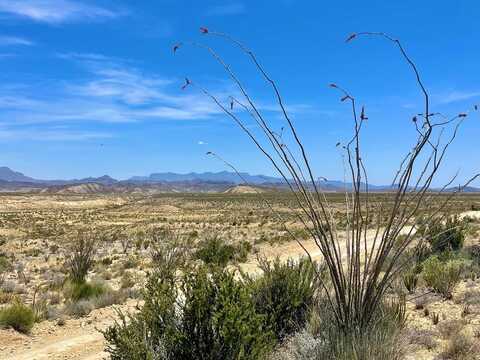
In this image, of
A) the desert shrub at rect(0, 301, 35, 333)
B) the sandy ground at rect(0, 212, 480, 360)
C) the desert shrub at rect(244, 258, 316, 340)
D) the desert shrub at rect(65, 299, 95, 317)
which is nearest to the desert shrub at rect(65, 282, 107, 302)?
the desert shrub at rect(65, 299, 95, 317)

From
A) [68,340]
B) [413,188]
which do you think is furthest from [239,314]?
[68,340]

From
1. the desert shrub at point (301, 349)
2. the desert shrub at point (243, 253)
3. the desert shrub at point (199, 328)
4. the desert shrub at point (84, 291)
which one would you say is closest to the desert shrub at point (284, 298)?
the desert shrub at point (301, 349)

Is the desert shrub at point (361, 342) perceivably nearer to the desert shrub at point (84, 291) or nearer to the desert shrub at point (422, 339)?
the desert shrub at point (422, 339)

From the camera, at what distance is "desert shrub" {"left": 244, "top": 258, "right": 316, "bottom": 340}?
6543 mm

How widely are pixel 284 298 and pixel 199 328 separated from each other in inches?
80.6

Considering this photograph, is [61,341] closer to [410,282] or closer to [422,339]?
[422,339]

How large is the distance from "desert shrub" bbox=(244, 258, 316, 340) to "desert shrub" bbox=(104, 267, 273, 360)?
1.50 metres

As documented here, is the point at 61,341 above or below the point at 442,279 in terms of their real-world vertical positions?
below

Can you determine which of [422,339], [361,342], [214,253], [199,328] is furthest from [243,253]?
[361,342]

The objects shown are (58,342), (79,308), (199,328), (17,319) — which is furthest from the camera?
(79,308)

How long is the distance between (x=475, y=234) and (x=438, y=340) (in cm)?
1588

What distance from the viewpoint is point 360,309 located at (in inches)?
185

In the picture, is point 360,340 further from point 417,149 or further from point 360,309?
point 417,149

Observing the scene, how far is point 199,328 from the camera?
4855 mm
